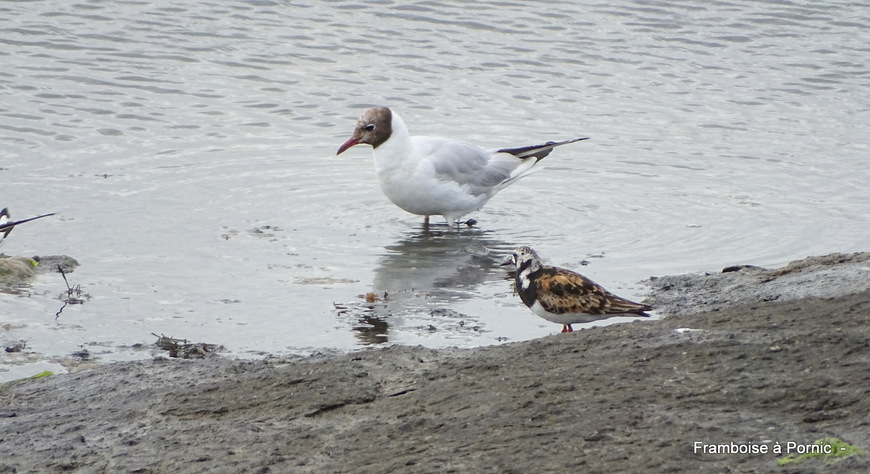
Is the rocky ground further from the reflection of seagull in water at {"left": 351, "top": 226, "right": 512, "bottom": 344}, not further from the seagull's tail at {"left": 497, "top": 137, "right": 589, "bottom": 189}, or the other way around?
the seagull's tail at {"left": 497, "top": 137, "right": 589, "bottom": 189}

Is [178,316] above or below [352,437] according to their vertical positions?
below

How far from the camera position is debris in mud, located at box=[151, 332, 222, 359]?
20.9 feet

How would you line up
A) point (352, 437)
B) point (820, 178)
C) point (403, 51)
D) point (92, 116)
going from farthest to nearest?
point (403, 51), point (92, 116), point (820, 178), point (352, 437)

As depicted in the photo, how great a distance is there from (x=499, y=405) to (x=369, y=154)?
26.4 ft

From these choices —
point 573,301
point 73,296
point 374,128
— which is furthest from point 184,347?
point 374,128

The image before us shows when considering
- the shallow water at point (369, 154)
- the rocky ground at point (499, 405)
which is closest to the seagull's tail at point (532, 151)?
the shallow water at point (369, 154)

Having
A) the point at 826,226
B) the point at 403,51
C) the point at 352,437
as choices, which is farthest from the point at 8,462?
the point at 403,51

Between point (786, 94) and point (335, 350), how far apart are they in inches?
374

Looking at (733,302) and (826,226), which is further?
(826,226)

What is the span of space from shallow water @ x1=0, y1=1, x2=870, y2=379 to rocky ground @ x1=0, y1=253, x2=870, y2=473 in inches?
46.6

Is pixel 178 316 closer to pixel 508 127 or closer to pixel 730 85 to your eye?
pixel 508 127

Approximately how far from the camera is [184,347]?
6492mm

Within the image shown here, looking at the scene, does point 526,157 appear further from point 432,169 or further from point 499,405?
point 499,405

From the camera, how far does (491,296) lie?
7.94 metres
